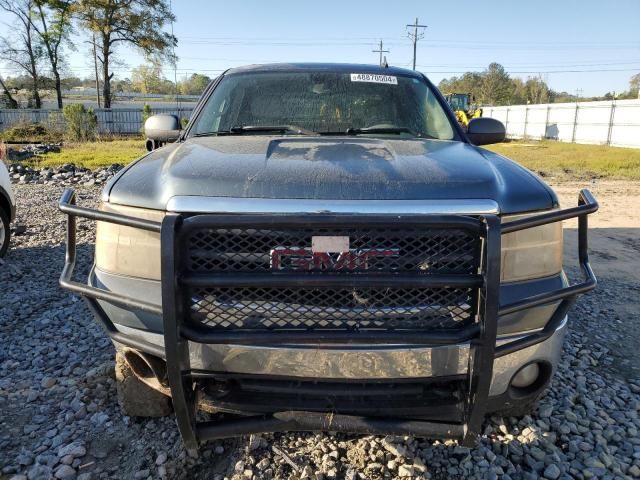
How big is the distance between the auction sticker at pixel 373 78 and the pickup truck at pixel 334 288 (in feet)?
4.95

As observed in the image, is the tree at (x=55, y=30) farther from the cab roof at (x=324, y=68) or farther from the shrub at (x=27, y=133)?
the cab roof at (x=324, y=68)

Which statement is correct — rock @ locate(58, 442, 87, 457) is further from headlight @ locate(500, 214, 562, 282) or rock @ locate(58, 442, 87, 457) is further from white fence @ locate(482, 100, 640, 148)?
white fence @ locate(482, 100, 640, 148)

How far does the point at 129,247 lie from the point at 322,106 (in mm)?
1798

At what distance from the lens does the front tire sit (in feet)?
18.6

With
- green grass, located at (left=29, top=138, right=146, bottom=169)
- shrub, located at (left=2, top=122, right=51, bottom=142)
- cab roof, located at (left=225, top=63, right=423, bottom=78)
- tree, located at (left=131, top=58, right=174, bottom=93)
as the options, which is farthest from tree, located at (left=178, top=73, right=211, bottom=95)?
cab roof, located at (left=225, top=63, right=423, bottom=78)

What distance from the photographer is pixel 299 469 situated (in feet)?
7.90

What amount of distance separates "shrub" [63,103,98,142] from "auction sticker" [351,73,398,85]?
78.1 feet

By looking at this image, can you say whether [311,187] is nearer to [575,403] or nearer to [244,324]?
[244,324]

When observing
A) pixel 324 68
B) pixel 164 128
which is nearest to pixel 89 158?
pixel 164 128

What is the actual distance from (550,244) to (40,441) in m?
2.68

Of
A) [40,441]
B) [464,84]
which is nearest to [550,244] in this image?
[40,441]

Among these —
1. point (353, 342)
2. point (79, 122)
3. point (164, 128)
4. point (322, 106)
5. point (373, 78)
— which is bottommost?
point (353, 342)

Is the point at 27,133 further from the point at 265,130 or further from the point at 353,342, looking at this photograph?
the point at 353,342

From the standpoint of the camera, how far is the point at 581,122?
34062 mm
